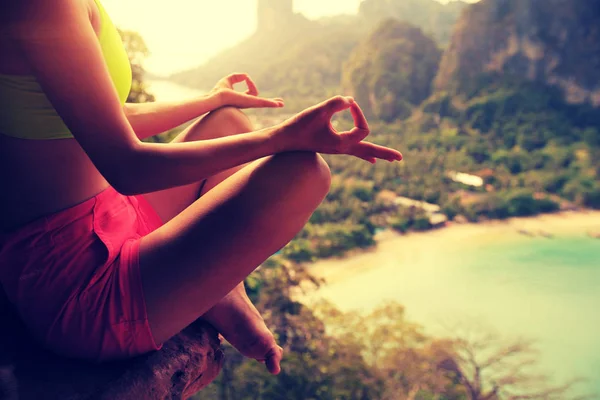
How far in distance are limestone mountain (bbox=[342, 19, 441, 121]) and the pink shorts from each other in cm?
2087

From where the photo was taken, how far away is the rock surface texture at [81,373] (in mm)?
776

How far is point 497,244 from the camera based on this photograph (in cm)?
1163

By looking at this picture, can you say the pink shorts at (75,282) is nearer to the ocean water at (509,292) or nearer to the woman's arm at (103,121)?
the woman's arm at (103,121)

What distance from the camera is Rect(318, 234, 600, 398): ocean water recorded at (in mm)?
7934

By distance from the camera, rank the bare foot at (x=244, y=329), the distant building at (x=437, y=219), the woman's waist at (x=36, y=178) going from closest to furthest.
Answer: the woman's waist at (x=36, y=178) → the bare foot at (x=244, y=329) → the distant building at (x=437, y=219)

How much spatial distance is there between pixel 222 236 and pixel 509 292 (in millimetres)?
9966

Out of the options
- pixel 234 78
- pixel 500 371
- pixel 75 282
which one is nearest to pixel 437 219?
pixel 500 371

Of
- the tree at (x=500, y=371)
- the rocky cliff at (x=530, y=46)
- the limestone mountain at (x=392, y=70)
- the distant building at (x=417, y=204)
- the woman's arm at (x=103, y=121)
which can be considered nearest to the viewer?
the woman's arm at (x=103, y=121)

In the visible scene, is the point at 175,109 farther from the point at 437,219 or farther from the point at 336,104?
the point at 437,219

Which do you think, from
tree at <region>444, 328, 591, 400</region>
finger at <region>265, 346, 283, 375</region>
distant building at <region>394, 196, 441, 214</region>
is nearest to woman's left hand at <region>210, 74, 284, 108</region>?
finger at <region>265, 346, 283, 375</region>

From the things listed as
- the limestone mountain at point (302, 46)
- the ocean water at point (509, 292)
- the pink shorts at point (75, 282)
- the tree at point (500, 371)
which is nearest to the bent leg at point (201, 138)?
the pink shorts at point (75, 282)

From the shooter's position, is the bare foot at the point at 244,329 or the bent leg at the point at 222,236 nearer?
the bent leg at the point at 222,236

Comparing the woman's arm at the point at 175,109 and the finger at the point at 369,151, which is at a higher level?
the finger at the point at 369,151

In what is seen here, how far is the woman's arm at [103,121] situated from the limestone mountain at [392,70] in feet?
68.3
